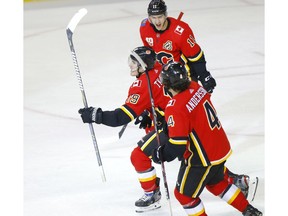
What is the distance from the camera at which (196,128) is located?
3543 mm

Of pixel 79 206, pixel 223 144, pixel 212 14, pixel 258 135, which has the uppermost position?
pixel 223 144

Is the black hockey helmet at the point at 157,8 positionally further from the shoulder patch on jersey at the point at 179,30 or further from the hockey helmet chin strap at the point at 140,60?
the hockey helmet chin strap at the point at 140,60

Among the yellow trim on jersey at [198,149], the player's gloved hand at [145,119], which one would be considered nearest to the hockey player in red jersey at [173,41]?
the player's gloved hand at [145,119]

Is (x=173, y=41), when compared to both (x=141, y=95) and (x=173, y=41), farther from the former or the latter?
(x=141, y=95)

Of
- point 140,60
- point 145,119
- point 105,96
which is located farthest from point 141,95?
point 105,96

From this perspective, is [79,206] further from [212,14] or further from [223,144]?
[212,14]

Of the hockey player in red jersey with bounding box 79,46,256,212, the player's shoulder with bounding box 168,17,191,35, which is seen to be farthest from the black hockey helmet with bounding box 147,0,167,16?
the hockey player in red jersey with bounding box 79,46,256,212

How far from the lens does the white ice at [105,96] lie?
14.7 ft

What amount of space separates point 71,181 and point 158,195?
71 centimetres

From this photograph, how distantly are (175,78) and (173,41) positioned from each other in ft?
4.26

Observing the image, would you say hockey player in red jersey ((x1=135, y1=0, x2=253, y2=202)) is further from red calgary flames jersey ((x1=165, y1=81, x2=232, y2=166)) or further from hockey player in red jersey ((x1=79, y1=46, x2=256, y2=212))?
red calgary flames jersey ((x1=165, y1=81, x2=232, y2=166))

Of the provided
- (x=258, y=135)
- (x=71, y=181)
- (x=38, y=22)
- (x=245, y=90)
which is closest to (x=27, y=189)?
(x=71, y=181)

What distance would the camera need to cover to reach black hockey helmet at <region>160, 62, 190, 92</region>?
11.5ft

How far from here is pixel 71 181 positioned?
472 centimetres
